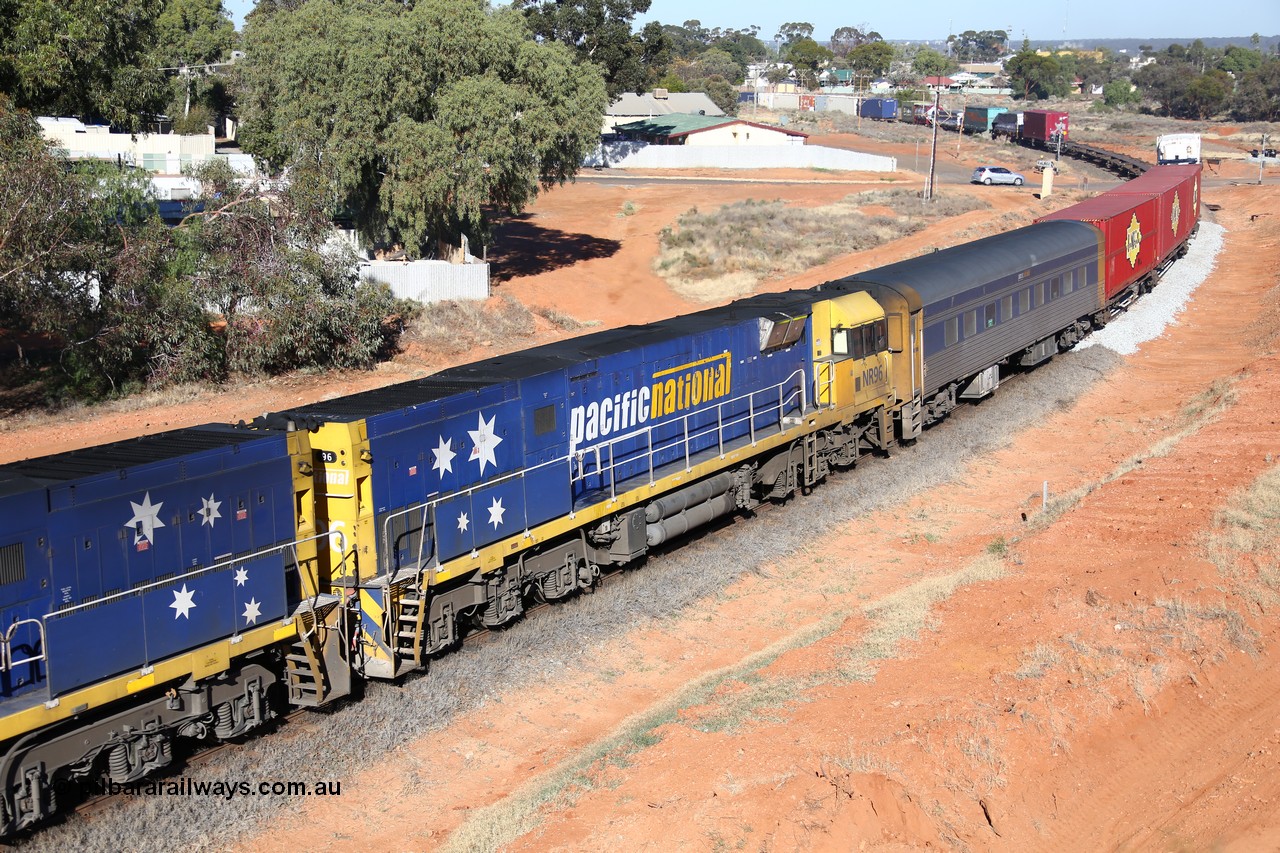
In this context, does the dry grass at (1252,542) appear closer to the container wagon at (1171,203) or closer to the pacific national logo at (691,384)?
the pacific national logo at (691,384)

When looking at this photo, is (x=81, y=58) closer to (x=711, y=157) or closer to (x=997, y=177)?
(x=711, y=157)

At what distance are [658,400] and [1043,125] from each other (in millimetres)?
93274

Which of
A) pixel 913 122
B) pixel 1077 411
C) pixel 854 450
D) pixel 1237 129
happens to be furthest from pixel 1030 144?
pixel 854 450

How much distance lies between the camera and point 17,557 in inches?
459

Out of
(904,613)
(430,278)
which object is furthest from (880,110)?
(904,613)

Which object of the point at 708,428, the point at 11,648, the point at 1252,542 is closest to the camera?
the point at 11,648

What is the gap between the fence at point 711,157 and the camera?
90.7 meters

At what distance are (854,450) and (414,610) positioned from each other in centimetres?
1286

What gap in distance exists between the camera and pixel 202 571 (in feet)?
43.4

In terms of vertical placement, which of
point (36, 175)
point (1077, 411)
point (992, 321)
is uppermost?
point (36, 175)

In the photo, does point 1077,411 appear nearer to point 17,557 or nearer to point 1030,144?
point 17,557

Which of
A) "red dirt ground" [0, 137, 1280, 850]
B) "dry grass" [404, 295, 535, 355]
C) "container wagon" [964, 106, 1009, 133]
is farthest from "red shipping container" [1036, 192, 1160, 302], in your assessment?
"container wagon" [964, 106, 1009, 133]

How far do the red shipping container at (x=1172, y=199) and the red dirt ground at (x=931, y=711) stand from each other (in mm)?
24612

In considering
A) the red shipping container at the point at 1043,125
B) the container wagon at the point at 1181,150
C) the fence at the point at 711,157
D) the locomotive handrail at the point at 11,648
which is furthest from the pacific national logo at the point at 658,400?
the red shipping container at the point at 1043,125
